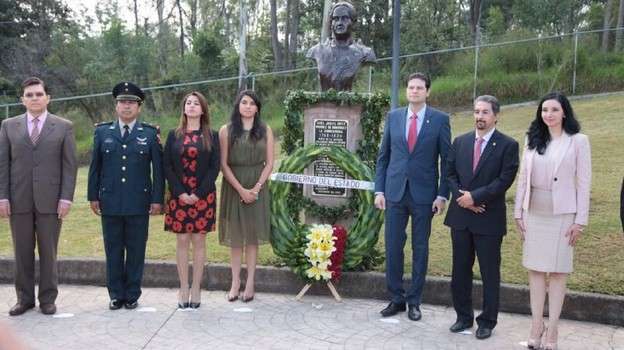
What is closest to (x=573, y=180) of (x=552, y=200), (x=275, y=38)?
(x=552, y=200)

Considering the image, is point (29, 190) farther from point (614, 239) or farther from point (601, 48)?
point (601, 48)

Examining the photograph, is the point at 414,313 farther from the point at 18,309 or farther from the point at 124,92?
the point at 18,309

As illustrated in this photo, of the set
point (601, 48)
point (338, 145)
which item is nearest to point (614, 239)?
point (338, 145)

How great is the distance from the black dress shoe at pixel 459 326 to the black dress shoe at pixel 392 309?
1.67ft

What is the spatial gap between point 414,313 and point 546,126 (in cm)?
174

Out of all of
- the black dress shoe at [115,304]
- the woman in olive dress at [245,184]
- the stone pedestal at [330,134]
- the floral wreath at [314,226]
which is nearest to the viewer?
the black dress shoe at [115,304]

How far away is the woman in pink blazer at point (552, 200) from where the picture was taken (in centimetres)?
408

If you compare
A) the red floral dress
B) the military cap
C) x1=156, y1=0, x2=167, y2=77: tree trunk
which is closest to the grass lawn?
the red floral dress

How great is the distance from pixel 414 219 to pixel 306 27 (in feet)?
77.0

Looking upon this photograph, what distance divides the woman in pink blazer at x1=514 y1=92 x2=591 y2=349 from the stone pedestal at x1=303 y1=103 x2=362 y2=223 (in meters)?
1.91

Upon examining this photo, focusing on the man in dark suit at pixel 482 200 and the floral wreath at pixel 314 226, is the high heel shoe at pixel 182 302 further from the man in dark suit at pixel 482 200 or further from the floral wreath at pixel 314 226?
the man in dark suit at pixel 482 200

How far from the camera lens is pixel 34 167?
4.89m

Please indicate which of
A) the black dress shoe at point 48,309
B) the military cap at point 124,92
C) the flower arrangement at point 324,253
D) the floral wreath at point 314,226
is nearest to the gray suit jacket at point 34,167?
the military cap at point 124,92

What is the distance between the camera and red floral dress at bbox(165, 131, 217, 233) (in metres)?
5.00
